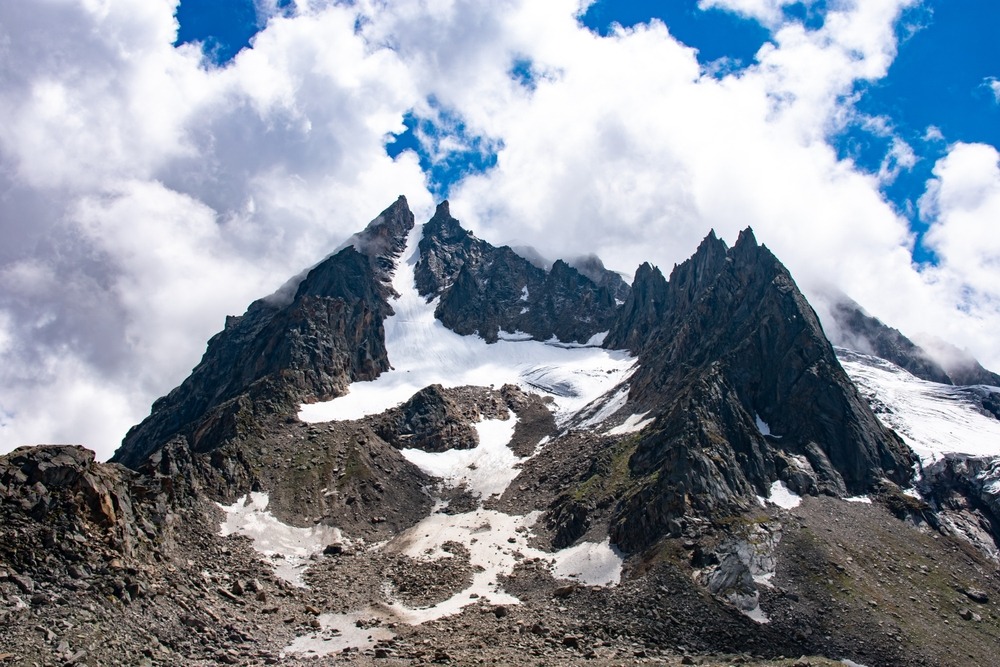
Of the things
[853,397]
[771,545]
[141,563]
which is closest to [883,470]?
[853,397]

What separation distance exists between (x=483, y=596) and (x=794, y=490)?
45039mm

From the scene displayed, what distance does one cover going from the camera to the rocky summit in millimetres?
55844

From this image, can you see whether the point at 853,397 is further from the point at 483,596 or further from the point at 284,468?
the point at 284,468

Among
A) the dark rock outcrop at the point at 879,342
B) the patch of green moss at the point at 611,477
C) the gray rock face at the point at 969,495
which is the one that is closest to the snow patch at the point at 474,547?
the patch of green moss at the point at 611,477

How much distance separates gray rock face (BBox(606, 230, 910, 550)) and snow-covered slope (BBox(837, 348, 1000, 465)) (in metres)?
7.32

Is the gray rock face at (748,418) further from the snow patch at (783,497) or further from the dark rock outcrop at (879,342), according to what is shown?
the dark rock outcrop at (879,342)

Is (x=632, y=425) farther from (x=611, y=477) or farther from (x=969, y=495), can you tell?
(x=969, y=495)

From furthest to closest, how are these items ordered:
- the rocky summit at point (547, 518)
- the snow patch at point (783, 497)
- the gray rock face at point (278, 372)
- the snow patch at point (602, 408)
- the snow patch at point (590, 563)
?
the snow patch at point (602, 408) < the gray rock face at point (278, 372) < the snow patch at point (783, 497) < the snow patch at point (590, 563) < the rocky summit at point (547, 518)

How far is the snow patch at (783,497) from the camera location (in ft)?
297

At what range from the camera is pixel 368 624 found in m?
66.6

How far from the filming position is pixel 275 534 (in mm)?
91688

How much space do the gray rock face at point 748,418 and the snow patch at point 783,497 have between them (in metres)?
1.27

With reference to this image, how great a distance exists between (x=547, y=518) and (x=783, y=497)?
1252 inches

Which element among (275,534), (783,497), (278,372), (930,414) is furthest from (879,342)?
(275,534)
